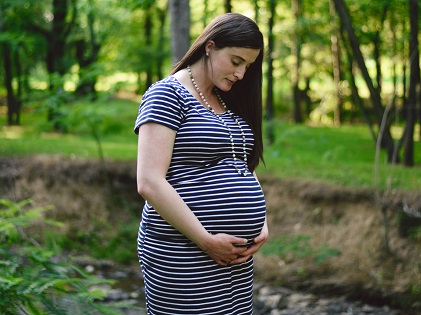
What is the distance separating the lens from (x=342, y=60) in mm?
15281

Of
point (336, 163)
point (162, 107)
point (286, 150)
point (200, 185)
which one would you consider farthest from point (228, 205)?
point (286, 150)

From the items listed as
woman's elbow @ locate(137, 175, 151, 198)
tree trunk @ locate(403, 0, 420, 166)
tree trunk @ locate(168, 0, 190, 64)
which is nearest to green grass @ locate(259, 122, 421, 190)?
tree trunk @ locate(403, 0, 420, 166)

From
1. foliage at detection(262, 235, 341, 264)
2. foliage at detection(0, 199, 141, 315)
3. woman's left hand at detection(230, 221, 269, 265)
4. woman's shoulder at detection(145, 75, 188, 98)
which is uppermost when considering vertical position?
woman's shoulder at detection(145, 75, 188, 98)

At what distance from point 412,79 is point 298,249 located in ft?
7.92

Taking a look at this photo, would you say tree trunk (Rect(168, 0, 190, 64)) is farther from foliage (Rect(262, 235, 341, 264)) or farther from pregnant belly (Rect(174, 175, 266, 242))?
pregnant belly (Rect(174, 175, 266, 242))

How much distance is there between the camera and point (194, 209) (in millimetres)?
2008

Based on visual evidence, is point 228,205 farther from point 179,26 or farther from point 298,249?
point 298,249

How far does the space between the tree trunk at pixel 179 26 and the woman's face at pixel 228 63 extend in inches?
98.8

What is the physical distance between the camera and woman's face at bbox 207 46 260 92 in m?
2.06

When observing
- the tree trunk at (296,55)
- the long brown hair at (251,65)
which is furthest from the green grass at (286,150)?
the long brown hair at (251,65)

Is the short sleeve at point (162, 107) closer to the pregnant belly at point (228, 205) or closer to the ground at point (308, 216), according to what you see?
the pregnant belly at point (228, 205)

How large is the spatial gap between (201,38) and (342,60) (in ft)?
45.0

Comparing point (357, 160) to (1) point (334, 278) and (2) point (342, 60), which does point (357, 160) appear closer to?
(1) point (334, 278)

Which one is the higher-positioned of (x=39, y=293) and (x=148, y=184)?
(x=148, y=184)
